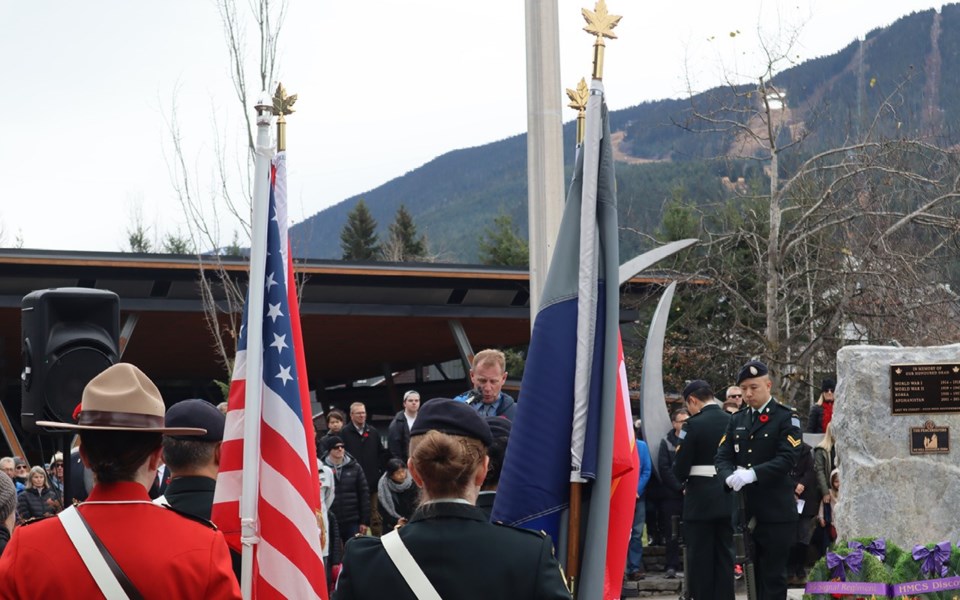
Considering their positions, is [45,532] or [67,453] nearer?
[45,532]

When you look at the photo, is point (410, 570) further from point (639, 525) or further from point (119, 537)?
point (639, 525)

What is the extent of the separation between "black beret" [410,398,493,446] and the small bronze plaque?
9.09m

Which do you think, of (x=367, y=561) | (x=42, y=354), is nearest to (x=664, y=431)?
(x=42, y=354)

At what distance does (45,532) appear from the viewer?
3.74 m

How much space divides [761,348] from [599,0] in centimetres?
→ 1795

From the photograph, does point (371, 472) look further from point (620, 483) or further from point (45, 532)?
point (45, 532)

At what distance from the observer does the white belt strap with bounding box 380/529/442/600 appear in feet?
12.3

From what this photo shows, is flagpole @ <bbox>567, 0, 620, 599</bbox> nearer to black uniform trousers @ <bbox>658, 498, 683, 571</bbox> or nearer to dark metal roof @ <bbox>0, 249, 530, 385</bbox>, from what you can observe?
black uniform trousers @ <bbox>658, 498, 683, 571</bbox>

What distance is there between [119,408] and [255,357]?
2.09 m

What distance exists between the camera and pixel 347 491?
15281mm

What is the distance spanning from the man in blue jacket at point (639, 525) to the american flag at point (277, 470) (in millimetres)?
9724

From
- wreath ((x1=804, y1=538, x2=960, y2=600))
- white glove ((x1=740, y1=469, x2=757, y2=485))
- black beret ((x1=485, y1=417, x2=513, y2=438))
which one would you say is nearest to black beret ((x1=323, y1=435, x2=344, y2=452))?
white glove ((x1=740, y1=469, x2=757, y2=485))

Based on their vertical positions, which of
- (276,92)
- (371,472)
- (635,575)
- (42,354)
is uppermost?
(276,92)

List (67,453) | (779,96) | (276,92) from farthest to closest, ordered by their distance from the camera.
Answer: (779,96) → (67,453) → (276,92)
